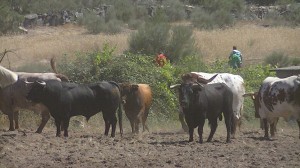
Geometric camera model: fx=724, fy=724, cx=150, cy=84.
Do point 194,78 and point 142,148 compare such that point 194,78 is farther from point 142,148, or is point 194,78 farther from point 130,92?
point 142,148

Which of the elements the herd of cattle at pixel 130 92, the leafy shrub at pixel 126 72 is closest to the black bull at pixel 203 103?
the herd of cattle at pixel 130 92

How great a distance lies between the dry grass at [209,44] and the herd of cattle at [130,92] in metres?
21.5

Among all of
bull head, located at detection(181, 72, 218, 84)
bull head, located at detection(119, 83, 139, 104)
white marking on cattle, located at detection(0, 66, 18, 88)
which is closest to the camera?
white marking on cattle, located at detection(0, 66, 18, 88)

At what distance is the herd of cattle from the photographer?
16984 millimetres

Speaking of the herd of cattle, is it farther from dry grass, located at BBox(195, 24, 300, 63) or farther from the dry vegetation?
dry grass, located at BBox(195, 24, 300, 63)

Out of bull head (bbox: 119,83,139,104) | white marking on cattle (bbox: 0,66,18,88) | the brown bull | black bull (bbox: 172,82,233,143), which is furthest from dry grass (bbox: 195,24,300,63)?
white marking on cattle (bbox: 0,66,18,88)

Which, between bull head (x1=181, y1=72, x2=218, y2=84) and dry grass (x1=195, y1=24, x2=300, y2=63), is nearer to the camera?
bull head (x1=181, y1=72, x2=218, y2=84)

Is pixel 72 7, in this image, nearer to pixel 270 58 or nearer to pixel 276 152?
pixel 270 58

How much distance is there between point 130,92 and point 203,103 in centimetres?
333

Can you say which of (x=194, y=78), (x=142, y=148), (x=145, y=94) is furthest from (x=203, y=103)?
(x=145, y=94)

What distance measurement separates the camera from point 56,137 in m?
17.0

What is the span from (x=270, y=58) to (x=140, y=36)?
7.23m

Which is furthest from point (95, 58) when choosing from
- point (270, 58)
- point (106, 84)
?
point (270, 58)

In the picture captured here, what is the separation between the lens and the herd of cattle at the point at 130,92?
16984 millimetres
